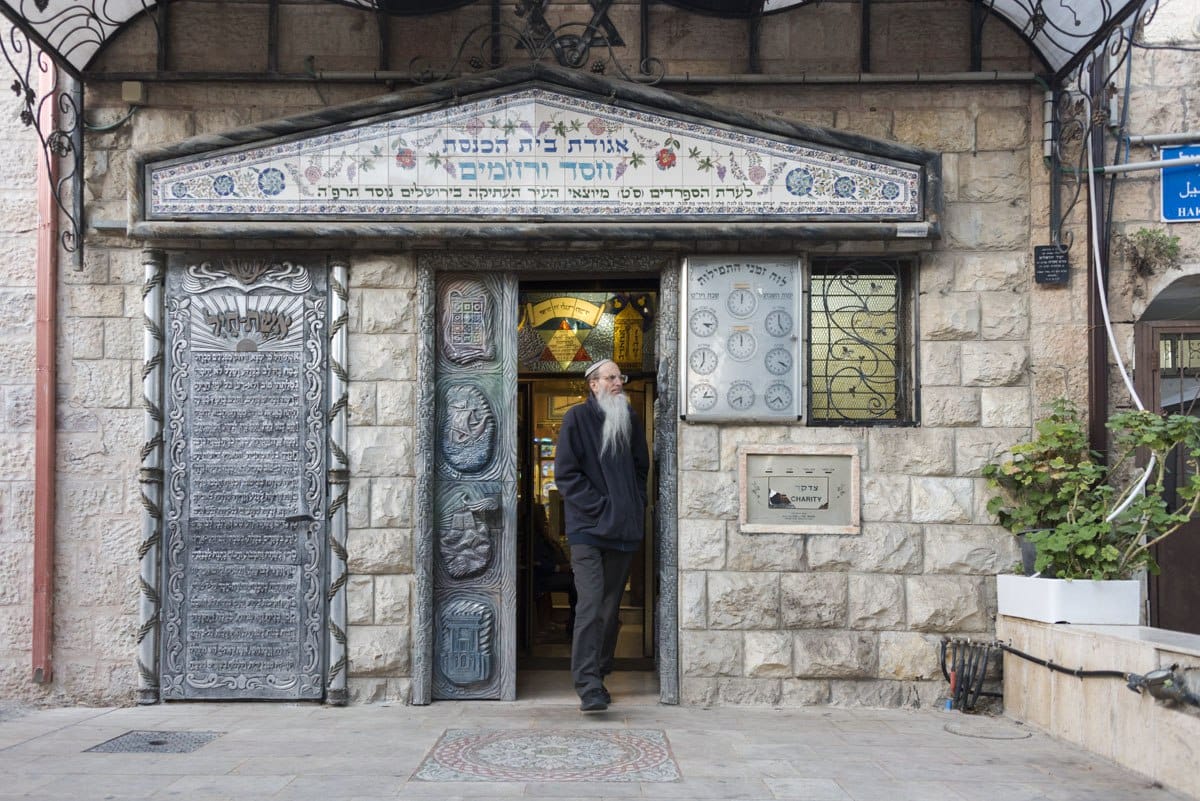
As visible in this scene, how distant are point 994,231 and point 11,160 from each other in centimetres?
597

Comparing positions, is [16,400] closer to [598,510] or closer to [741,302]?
[598,510]

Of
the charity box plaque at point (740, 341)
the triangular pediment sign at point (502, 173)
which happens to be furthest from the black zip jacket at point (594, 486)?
the triangular pediment sign at point (502, 173)

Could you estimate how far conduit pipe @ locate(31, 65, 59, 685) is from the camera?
22.1 feet

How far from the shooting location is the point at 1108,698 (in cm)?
543

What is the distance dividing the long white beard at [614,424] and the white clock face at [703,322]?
2.07 ft

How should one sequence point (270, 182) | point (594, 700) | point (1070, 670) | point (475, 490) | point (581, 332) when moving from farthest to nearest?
point (581, 332) → point (475, 490) → point (270, 182) → point (594, 700) → point (1070, 670)

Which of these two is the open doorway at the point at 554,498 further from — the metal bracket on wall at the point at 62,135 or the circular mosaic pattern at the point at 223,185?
the metal bracket on wall at the point at 62,135

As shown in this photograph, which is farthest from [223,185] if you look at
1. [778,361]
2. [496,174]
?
[778,361]

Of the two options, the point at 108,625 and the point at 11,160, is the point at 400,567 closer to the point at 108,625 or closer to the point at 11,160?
the point at 108,625

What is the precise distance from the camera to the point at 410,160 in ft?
21.8

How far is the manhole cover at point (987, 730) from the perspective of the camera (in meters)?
5.96

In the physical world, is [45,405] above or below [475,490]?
above

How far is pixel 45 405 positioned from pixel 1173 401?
6785 mm

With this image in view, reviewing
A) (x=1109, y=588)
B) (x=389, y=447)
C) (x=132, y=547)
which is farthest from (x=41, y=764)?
(x=1109, y=588)
